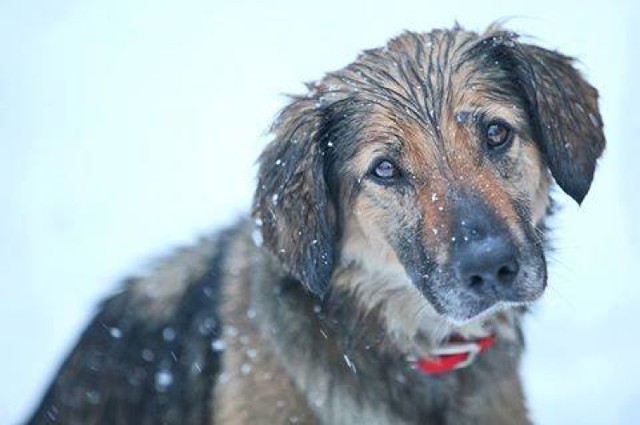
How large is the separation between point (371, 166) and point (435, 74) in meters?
0.43

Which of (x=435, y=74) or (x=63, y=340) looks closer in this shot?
(x=435, y=74)

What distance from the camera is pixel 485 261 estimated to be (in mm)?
3869

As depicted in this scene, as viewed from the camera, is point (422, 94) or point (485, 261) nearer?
point (485, 261)

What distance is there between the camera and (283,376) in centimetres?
430

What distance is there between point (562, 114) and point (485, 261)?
32.3 inches

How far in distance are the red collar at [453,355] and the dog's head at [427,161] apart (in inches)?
9.8

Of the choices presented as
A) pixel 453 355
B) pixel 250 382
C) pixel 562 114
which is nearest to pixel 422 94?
pixel 562 114

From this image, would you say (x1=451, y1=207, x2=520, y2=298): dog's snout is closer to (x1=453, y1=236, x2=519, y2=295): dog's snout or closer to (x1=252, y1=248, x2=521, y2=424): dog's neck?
(x1=453, y1=236, x2=519, y2=295): dog's snout

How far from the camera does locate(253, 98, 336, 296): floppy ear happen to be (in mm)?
4238

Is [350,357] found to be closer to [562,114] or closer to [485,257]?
[485,257]

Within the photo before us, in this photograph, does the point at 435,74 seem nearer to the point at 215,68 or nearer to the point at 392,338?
the point at 392,338

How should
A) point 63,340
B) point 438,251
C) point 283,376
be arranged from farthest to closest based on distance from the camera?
point 63,340, point 283,376, point 438,251

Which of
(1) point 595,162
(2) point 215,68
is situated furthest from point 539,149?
(2) point 215,68

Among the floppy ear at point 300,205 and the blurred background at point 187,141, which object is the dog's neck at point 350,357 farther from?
the blurred background at point 187,141
